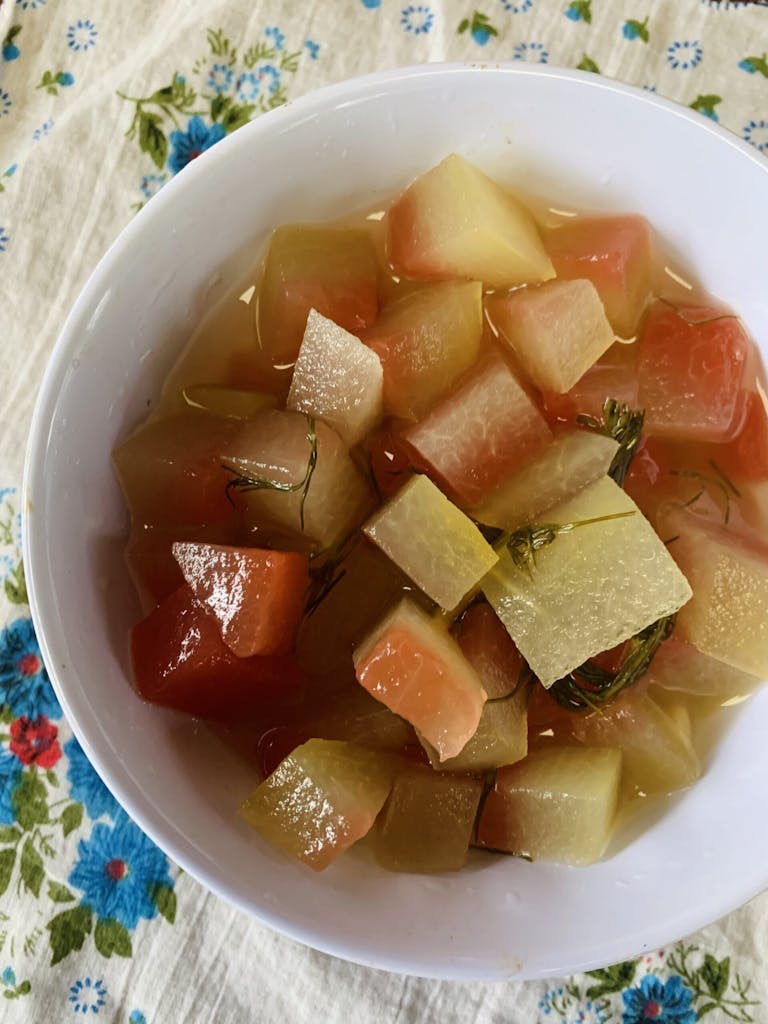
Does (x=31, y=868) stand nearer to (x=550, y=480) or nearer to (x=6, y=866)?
(x=6, y=866)

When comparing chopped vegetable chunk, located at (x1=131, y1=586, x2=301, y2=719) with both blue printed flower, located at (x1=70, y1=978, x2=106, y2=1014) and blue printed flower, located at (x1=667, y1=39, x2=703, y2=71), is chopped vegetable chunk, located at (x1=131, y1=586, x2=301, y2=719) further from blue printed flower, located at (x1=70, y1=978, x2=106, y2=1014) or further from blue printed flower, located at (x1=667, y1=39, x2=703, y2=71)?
blue printed flower, located at (x1=667, y1=39, x2=703, y2=71)

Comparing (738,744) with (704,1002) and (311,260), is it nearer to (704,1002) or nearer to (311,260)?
(704,1002)

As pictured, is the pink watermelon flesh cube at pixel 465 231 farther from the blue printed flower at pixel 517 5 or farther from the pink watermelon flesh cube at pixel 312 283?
the blue printed flower at pixel 517 5

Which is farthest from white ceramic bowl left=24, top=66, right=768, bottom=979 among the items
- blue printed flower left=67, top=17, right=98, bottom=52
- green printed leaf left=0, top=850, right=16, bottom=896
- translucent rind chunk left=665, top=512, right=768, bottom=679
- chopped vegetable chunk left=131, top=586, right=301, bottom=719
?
blue printed flower left=67, top=17, right=98, bottom=52

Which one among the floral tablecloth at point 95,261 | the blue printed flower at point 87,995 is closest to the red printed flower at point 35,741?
the floral tablecloth at point 95,261

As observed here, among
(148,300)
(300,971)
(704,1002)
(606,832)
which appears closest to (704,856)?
(606,832)

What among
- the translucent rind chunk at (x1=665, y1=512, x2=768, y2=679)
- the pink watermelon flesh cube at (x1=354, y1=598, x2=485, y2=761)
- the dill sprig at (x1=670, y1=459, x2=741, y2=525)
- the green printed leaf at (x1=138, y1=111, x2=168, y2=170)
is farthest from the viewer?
the green printed leaf at (x1=138, y1=111, x2=168, y2=170)
